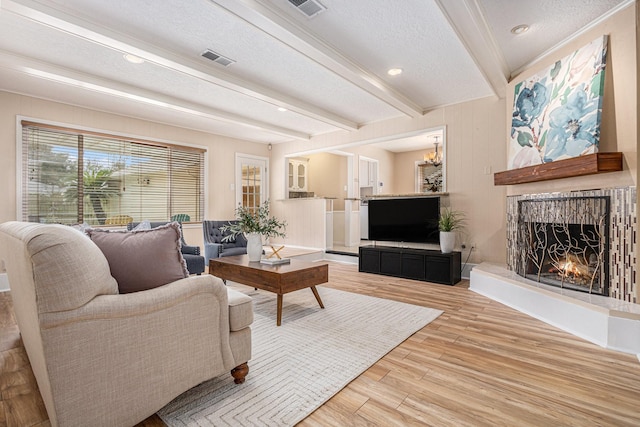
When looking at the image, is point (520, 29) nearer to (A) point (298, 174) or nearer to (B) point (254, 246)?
(B) point (254, 246)

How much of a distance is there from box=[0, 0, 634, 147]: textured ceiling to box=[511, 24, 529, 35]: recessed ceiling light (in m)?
0.05

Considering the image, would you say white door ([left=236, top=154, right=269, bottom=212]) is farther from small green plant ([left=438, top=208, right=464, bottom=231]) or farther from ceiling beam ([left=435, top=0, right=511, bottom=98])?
ceiling beam ([left=435, top=0, right=511, bottom=98])

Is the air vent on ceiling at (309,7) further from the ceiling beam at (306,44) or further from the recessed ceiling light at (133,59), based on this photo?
the recessed ceiling light at (133,59)

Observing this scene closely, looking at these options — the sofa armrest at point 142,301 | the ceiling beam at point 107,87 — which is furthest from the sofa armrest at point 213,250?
the sofa armrest at point 142,301

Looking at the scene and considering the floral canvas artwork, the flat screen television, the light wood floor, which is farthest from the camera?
the flat screen television

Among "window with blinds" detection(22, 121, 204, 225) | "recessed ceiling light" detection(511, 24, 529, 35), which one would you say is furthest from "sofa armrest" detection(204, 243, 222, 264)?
"recessed ceiling light" detection(511, 24, 529, 35)

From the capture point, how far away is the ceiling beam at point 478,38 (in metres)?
2.50

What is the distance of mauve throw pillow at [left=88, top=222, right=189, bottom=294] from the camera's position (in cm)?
163

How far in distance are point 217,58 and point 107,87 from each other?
59.5 inches

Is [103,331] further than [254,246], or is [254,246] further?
[254,246]

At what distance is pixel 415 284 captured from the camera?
4.44 m

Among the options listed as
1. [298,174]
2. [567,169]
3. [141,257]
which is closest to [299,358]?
[141,257]

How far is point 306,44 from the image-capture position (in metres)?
2.82

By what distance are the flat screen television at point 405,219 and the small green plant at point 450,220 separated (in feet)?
0.53
